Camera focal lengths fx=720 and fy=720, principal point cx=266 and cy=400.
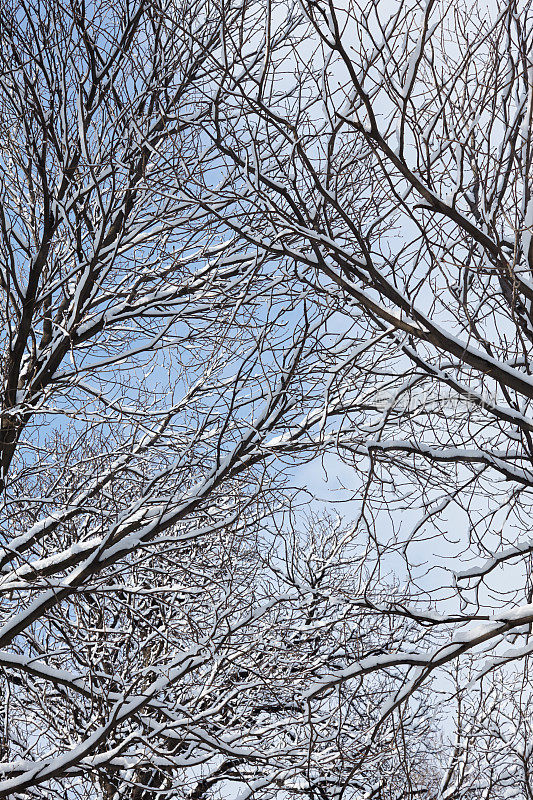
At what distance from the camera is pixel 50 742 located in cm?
694

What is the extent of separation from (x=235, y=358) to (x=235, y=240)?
1027 mm

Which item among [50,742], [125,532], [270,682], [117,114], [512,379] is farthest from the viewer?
[50,742]

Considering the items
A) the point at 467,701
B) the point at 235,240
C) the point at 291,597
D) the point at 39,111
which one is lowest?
the point at 291,597

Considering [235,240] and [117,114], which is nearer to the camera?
[117,114]

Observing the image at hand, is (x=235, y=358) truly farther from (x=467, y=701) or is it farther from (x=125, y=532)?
(x=467, y=701)

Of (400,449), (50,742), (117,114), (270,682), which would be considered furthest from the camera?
(50,742)

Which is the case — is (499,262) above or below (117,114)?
below

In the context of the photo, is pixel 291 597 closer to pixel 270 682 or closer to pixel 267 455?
pixel 270 682

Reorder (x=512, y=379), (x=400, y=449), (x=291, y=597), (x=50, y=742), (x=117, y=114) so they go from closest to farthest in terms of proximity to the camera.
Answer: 1. (x=512, y=379)
2. (x=400, y=449)
3. (x=117, y=114)
4. (x=291, y=597)
5. (x=50, y=742)

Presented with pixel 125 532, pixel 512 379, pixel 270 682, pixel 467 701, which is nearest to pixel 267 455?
pixel 125 532

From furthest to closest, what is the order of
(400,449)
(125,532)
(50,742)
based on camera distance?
(50,742) → (125,532) → (400,449)

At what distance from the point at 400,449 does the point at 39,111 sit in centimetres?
334

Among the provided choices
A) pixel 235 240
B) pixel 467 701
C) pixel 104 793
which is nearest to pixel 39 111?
pixel 235 240

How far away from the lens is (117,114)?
5355 mm
